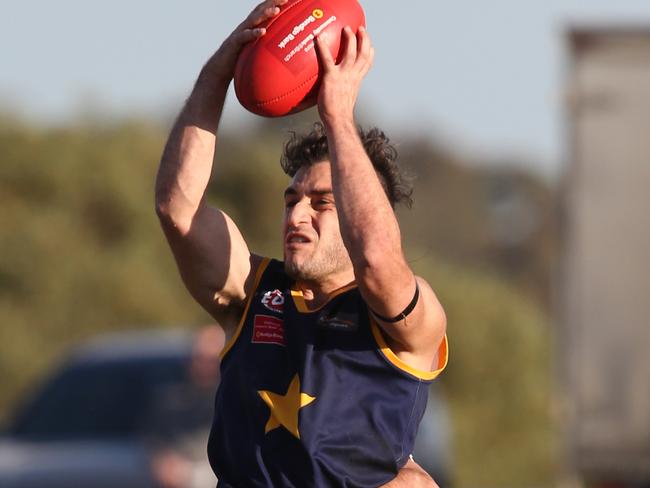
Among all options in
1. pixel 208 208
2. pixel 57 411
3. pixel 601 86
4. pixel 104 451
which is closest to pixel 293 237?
pixel 208 208

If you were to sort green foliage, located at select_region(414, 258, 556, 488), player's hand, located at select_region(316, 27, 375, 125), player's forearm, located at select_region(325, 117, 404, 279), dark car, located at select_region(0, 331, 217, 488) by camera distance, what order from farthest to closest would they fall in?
green foliage, located at select_region(414, 258, 556, 488) → dark car, located at select_region(0, 331, 217, 488) → player's hand, located at select_region(316, 27, 375, 125) → player's forearm, located at select_region(325, 117, 404, 279)

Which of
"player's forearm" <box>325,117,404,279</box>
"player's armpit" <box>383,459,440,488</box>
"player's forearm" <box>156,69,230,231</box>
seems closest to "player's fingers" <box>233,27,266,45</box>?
"player's forearm" <box>156,69,230,231</box>

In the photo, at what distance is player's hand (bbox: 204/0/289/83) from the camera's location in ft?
17.6

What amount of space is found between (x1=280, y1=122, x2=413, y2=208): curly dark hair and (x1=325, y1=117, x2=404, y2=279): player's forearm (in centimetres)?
46

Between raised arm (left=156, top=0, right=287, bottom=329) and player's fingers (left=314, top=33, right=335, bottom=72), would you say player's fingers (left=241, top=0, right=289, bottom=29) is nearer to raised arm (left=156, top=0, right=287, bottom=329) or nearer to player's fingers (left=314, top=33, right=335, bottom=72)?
raised arm (left=156, top=0, right=287, bottom=329)

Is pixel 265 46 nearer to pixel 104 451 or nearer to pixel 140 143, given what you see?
pixel 104 451

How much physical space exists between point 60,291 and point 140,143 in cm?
509

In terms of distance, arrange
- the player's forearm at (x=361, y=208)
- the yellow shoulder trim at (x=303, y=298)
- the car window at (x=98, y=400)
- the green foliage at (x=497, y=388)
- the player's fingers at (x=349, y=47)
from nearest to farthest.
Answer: the player's forearm at (x=361, y=208) < the player's fingers at (x=349, y=47) < the yellow shoulder trim at (x=303, y=298) < the car window at (x=98, y=400) < the green foliage at (x=497, y=388)

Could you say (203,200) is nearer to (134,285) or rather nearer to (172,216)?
(172,216)

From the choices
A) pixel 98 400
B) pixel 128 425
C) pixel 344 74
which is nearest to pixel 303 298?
pixel 344 74

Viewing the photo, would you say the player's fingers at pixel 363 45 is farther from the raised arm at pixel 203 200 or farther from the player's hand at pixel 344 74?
→ the raised arm at pixel 203 200

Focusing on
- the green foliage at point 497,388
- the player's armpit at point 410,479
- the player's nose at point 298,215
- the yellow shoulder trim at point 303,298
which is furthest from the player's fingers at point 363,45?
the green foliage at point 497,388

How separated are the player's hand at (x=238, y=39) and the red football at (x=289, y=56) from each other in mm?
22

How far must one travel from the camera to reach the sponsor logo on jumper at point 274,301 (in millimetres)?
→ 5453
